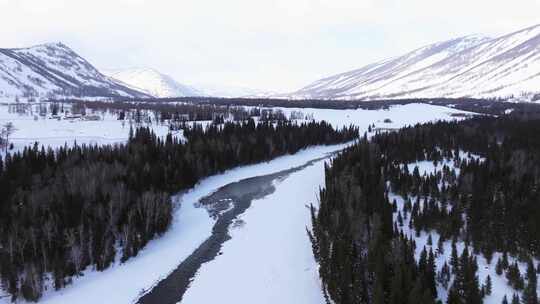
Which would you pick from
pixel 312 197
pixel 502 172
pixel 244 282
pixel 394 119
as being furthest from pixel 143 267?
pixel 394 119

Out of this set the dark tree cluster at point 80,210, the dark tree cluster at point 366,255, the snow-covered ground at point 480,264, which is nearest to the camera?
the dark tree cluster at point 366,255

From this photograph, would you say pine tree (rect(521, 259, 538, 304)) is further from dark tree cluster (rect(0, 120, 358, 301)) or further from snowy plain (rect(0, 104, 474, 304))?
dark tree cluster (rect(0, 120, 358, 301))

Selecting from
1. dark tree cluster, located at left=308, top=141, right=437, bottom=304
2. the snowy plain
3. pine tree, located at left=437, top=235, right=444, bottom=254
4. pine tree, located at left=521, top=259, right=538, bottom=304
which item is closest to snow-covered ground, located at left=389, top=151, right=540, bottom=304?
pine tree, located at left=437, top=235, right=444, bottom=254

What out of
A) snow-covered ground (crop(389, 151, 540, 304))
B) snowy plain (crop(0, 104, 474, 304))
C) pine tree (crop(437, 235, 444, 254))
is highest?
pine tree (crop(437, 235, 444, 254))

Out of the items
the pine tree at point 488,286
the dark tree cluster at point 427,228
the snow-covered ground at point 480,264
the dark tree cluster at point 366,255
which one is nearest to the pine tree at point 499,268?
the dark tree cluster at point 427,228

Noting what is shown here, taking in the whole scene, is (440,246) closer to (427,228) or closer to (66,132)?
(427,228)

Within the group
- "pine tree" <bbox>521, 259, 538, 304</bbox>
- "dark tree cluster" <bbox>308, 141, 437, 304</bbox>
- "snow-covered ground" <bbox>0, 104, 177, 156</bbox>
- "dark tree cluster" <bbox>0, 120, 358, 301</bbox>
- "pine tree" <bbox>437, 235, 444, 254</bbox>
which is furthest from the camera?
"snow-covered ground" <bbox>0, 104, 177, 156</bbox>

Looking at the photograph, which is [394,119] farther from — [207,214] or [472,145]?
[207,214]

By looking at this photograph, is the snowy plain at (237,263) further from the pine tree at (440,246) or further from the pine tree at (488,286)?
the pine tree at (488,286)

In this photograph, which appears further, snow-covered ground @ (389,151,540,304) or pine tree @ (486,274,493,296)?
snow-covered ground @ (389,151,540,304)
